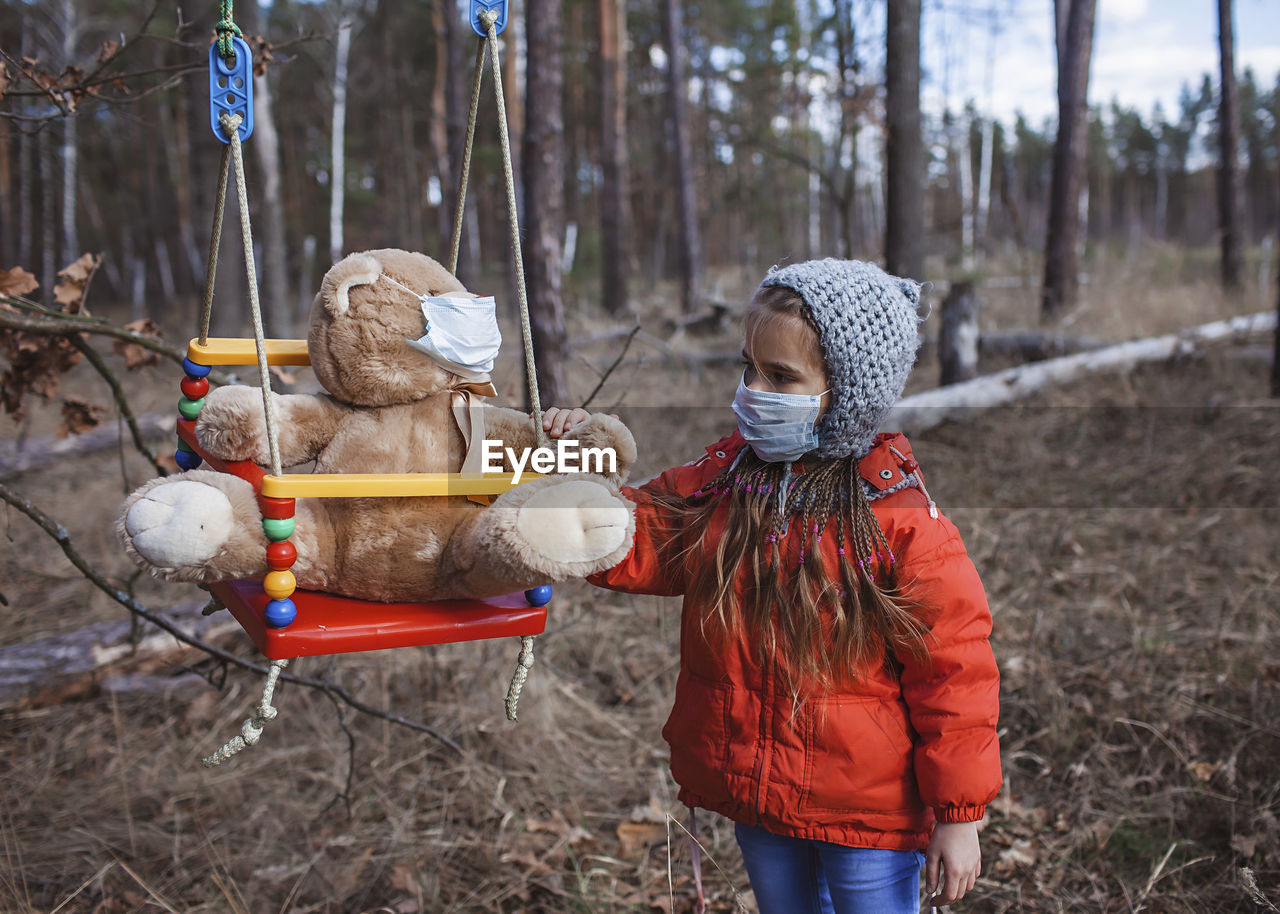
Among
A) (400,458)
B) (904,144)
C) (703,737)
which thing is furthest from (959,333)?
(400,458)

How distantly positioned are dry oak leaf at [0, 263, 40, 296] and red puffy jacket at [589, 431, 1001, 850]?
1920mm

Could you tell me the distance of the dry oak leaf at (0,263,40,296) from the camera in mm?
2389

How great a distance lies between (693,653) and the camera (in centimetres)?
182

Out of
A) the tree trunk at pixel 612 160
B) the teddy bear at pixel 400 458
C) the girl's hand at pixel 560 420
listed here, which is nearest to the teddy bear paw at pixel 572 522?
the teddy bear at pixel 400 458

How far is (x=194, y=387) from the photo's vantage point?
166 centimetres

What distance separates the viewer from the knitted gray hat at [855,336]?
1579 millimetres

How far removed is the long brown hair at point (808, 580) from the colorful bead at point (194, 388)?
1034mm

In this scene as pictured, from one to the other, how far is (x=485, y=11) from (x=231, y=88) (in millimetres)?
469

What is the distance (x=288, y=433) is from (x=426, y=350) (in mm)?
315

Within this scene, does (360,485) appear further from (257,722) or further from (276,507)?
(257,722)

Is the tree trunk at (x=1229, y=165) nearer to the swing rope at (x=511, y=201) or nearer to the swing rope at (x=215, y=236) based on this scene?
the swing rope at (x=511, y=201)

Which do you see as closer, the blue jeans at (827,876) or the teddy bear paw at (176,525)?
the teddy bear paw at (176,525)

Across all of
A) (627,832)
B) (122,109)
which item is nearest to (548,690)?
(627,832)

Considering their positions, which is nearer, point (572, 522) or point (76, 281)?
point (572, 522)
